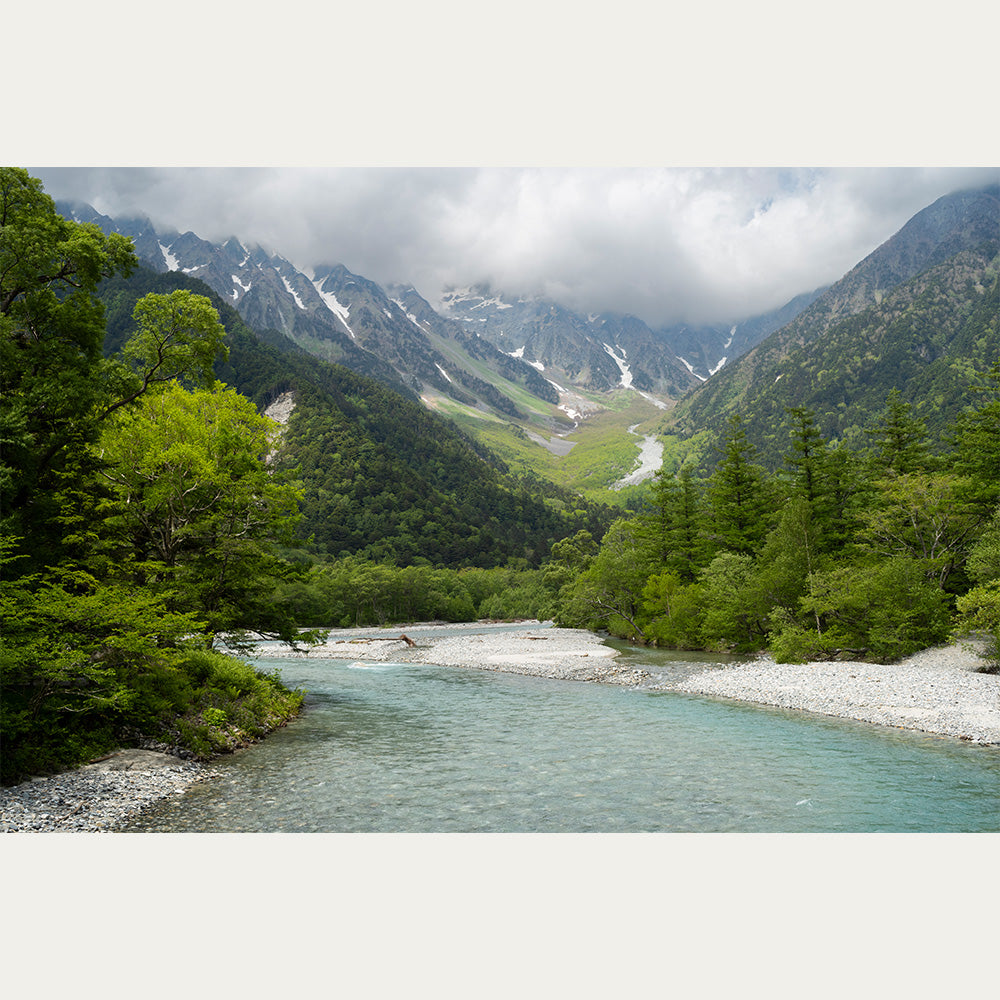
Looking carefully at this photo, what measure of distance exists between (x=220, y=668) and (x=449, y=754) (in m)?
10.2

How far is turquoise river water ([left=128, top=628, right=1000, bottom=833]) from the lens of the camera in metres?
14.2

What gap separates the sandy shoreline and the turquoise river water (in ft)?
5.39

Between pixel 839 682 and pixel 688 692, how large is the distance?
7.15 m

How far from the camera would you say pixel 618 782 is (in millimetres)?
17281

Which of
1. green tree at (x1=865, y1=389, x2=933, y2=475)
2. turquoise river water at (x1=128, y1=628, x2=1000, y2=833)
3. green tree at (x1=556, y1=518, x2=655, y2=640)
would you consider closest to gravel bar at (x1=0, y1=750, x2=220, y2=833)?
turquoise river water at (x1=128, y1=628, x2=1000, y2=833)

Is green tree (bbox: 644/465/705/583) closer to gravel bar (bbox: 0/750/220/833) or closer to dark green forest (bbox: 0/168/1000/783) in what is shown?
dark green forest (bbox: 0/168/1000/783)

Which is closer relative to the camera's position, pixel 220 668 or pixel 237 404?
pixel 220 668

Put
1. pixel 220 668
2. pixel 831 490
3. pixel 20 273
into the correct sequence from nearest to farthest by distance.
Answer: pixel 20 273 → pixel 220 668 → pixel 831 490

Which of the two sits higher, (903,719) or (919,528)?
(919,528)

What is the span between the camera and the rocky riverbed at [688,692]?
14.3m

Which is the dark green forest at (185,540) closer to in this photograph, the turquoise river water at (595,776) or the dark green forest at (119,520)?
the dark green forest at (119,520)

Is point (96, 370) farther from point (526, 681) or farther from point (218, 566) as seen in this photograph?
point (526, 681)

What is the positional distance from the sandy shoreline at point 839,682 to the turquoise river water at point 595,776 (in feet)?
5.39

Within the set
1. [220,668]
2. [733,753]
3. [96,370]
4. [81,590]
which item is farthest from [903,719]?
[96,370]
